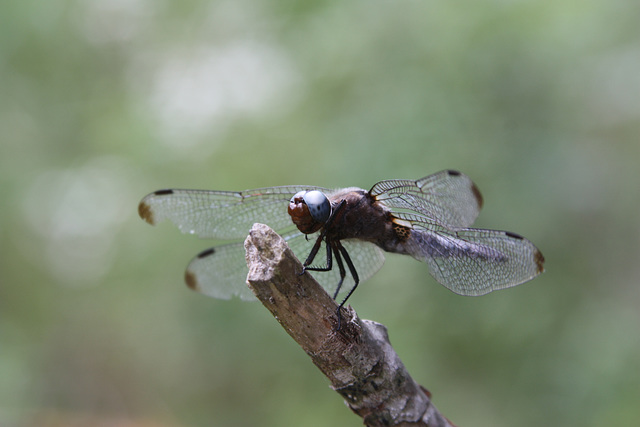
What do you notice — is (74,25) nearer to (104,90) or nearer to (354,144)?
(104,90)

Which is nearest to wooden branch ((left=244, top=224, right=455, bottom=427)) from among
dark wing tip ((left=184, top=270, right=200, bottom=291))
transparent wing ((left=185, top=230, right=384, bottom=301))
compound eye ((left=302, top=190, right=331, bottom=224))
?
compound eye ((left=302, top=190, right=331, bottom=224))

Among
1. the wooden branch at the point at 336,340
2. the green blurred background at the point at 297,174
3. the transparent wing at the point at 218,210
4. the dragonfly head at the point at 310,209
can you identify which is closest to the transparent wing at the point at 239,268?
the transparent wing at the point at 218,210

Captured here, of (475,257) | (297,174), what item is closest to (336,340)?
(475,257)

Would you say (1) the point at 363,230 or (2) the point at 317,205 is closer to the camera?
(2) the point at 317,205

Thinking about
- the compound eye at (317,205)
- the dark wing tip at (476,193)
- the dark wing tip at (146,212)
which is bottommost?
the dark wing tip at (476,193)

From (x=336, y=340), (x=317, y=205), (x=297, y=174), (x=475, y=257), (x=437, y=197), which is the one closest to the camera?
(x=336, y=340)

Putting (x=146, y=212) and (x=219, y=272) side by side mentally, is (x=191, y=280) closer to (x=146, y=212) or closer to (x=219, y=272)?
(x=219, y=272)

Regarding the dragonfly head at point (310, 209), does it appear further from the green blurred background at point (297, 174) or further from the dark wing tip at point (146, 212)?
the green blurred background at point (297, 174)
